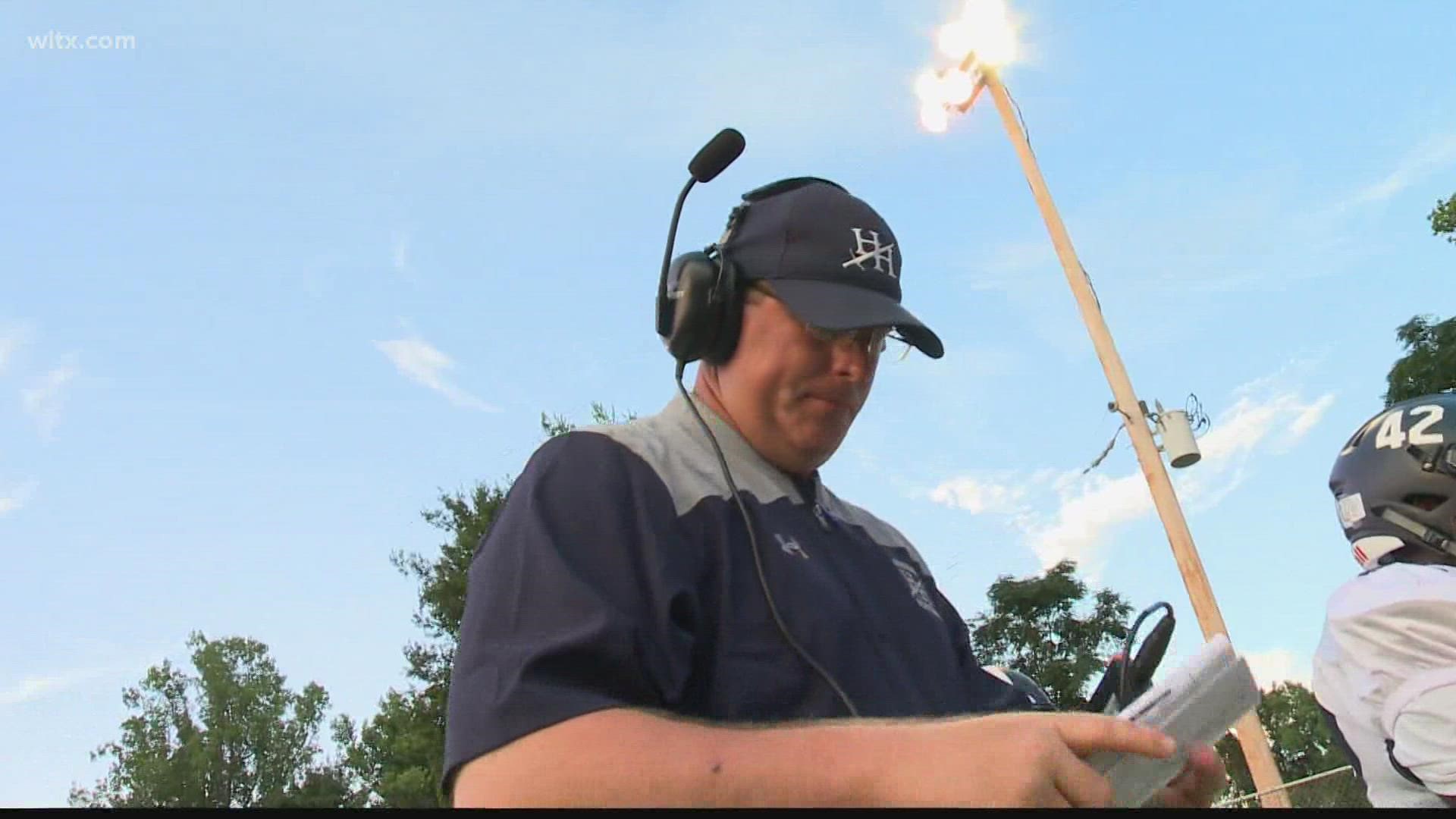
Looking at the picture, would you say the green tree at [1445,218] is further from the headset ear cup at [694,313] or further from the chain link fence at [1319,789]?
the headset ear cup at [694,313]

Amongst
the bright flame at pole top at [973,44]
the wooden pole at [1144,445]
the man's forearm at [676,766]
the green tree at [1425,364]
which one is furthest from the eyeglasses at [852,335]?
the green tree at [1425,364]

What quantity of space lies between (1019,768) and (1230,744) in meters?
24.3

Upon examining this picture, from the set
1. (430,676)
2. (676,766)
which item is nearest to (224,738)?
(430,676)

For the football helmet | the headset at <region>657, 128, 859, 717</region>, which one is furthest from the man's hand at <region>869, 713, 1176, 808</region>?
the football helmet

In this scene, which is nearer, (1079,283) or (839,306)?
(839,306)

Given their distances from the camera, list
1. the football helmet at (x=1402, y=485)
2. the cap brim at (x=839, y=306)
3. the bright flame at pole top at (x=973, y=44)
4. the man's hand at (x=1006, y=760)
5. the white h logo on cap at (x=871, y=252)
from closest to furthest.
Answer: the man's hand at (x=1006, y=760) < the cap brim at (x=839, y=306) < the white h logo on cap at (x=871, y=252) < the football helmet at (x=1402, y=485) < the bright flame at pole top at (x=973, y=44)

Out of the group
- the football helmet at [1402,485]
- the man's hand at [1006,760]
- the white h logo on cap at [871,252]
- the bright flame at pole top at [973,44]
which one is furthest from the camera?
the bright flame at pole top at [973,44]

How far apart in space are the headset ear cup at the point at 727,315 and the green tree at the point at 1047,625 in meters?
29.1

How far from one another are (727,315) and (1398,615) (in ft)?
7.71

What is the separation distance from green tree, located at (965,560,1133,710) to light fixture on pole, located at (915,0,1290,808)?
776 inches

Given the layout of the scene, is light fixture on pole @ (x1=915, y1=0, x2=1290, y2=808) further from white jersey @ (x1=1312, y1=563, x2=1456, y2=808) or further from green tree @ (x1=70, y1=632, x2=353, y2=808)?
green tree @ (x1=70, y1=632, x2=353, y2=808)

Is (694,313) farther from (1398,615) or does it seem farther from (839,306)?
(1398,615)

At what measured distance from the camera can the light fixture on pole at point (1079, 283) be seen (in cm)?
927

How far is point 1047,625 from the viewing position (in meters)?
31.6
